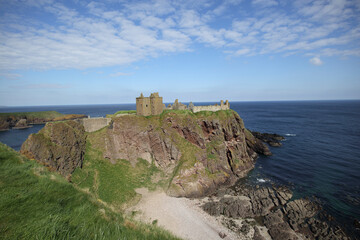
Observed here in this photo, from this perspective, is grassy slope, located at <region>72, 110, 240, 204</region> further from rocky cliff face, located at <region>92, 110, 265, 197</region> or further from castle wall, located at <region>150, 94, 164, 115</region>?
castle wall, located at <region>150, 94, 164, 115</region>

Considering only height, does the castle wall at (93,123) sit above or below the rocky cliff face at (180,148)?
above

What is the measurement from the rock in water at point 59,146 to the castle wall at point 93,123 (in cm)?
311

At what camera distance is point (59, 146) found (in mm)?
34500

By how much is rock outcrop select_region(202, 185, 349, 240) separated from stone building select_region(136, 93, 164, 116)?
93.0ft

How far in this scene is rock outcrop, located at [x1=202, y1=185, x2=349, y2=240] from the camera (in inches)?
1105

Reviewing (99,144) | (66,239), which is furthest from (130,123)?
(66,239)

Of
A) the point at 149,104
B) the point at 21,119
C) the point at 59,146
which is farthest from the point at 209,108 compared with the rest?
the point at 21,119

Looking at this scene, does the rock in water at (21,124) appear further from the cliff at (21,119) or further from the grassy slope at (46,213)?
the grassy slope at (46,213)

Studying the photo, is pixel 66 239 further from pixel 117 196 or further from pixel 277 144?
pixel 277 144

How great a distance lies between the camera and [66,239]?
665 centimetres

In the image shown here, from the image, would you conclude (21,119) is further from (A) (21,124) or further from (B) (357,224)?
(B) (357,224)

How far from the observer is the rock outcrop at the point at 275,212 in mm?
28078

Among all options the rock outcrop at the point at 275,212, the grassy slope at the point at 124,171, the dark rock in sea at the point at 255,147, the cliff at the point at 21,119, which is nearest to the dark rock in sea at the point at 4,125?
the cliff at the point at 21,119

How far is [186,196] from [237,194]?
11.9 meters
